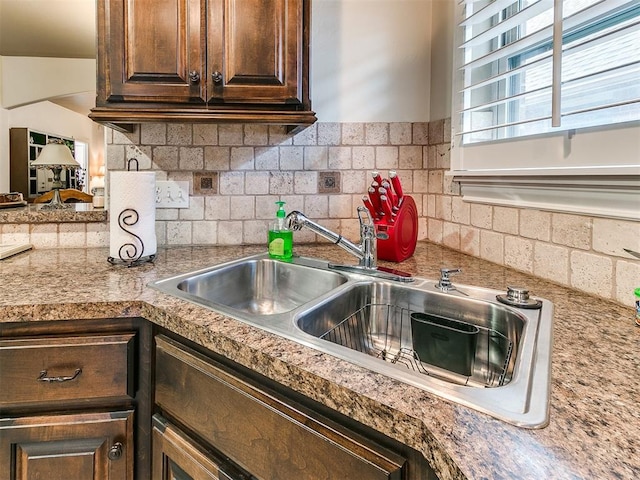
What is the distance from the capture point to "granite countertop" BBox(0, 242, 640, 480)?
388 mm

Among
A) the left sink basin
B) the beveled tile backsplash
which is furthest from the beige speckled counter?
the left sink basin

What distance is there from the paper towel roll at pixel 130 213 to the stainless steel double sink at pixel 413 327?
249 millimetres

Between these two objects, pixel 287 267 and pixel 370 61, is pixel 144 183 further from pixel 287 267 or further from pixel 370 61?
pixel 370 61

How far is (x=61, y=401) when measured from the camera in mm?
887

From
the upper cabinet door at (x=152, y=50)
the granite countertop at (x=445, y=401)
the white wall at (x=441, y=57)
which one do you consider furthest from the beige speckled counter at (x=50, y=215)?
the white wall at (x=441, y=57)

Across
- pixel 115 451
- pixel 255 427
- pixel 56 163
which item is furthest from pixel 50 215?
pixel 255 427

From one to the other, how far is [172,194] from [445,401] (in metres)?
1.40

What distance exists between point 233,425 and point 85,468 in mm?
480

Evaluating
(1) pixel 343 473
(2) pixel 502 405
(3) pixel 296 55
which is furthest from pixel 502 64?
(1) pixel 343 473

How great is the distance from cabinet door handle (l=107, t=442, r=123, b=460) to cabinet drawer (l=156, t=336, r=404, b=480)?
0.15 meters

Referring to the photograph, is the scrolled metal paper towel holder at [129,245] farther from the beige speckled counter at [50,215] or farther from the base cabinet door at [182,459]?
the base cabinet door at [182,459]

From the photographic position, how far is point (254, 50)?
1.23 m

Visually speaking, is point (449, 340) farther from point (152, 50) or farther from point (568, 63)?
point (152, 50)

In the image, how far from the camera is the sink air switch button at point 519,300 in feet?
2.75
